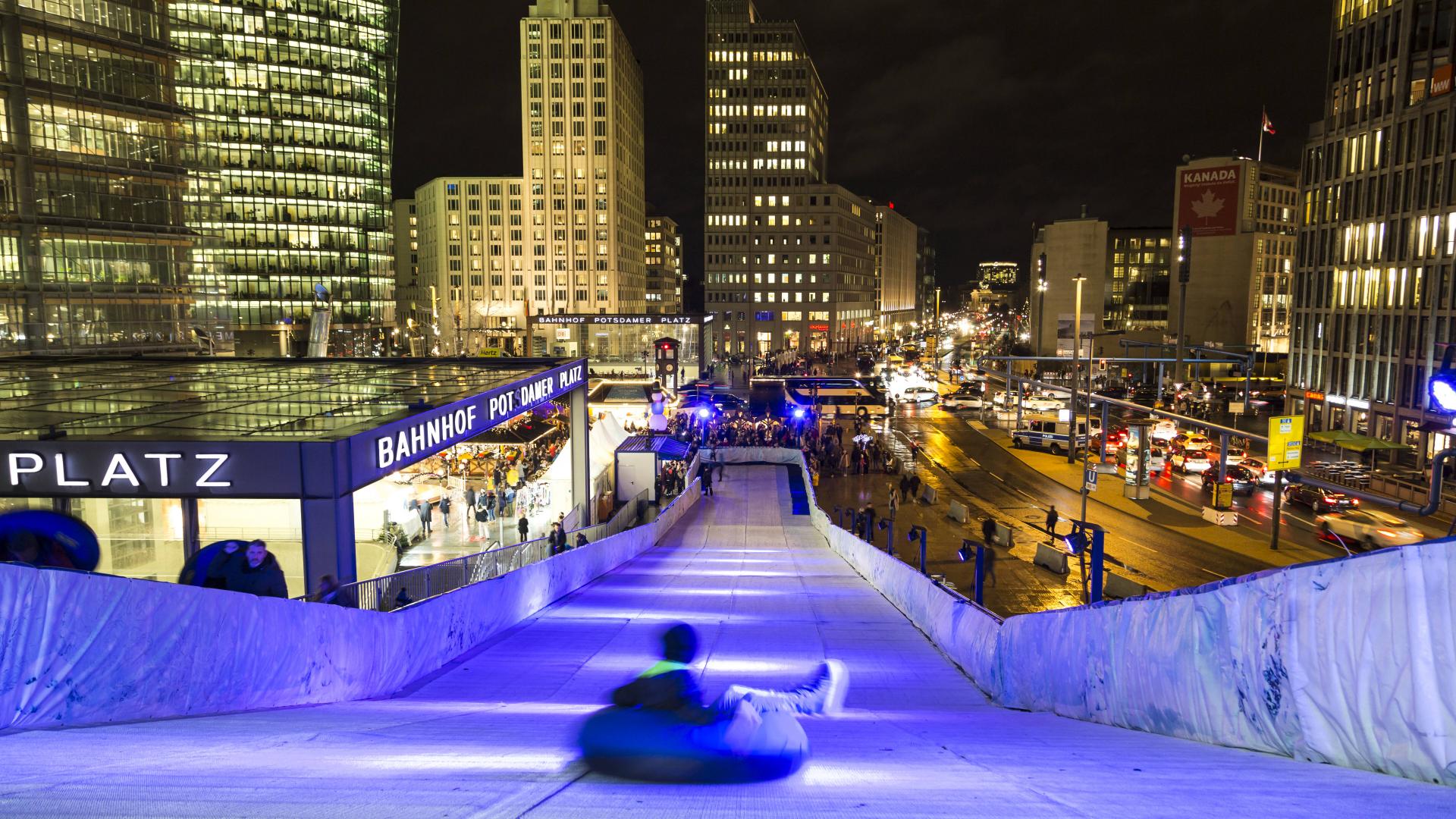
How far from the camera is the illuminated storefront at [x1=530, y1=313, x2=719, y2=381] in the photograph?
62.0 meters

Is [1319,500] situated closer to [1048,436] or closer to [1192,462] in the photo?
[1192,462]

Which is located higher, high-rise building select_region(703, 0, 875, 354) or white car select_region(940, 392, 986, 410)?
high-rise building select_region(703, 0, 875, 354)

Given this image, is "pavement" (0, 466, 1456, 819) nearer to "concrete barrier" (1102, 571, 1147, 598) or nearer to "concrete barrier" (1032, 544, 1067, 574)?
"concrete barrier" (1102, 571, 1147, 598)

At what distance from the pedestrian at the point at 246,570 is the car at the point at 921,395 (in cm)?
6254

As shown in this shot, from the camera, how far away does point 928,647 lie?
10070 mm

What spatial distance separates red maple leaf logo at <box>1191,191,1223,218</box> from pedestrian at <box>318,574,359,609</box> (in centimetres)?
10412

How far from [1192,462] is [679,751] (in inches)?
1617

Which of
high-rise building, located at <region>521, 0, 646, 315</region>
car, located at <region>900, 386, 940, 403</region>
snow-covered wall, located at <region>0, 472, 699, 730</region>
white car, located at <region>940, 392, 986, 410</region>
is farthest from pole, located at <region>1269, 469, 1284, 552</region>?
high-rise building, located at <region>521, 0, 646, 315</region>

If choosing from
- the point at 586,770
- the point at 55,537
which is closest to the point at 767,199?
the point at 55,537

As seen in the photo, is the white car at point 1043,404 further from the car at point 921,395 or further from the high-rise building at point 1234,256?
the high-rise building at point 1234,256

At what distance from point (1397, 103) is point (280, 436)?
56.9m

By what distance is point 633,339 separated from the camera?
77.4 m

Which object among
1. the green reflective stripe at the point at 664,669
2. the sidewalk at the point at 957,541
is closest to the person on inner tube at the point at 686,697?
the green reflective stripe at the point at 664,669

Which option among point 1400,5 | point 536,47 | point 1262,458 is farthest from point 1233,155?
point 536,47
